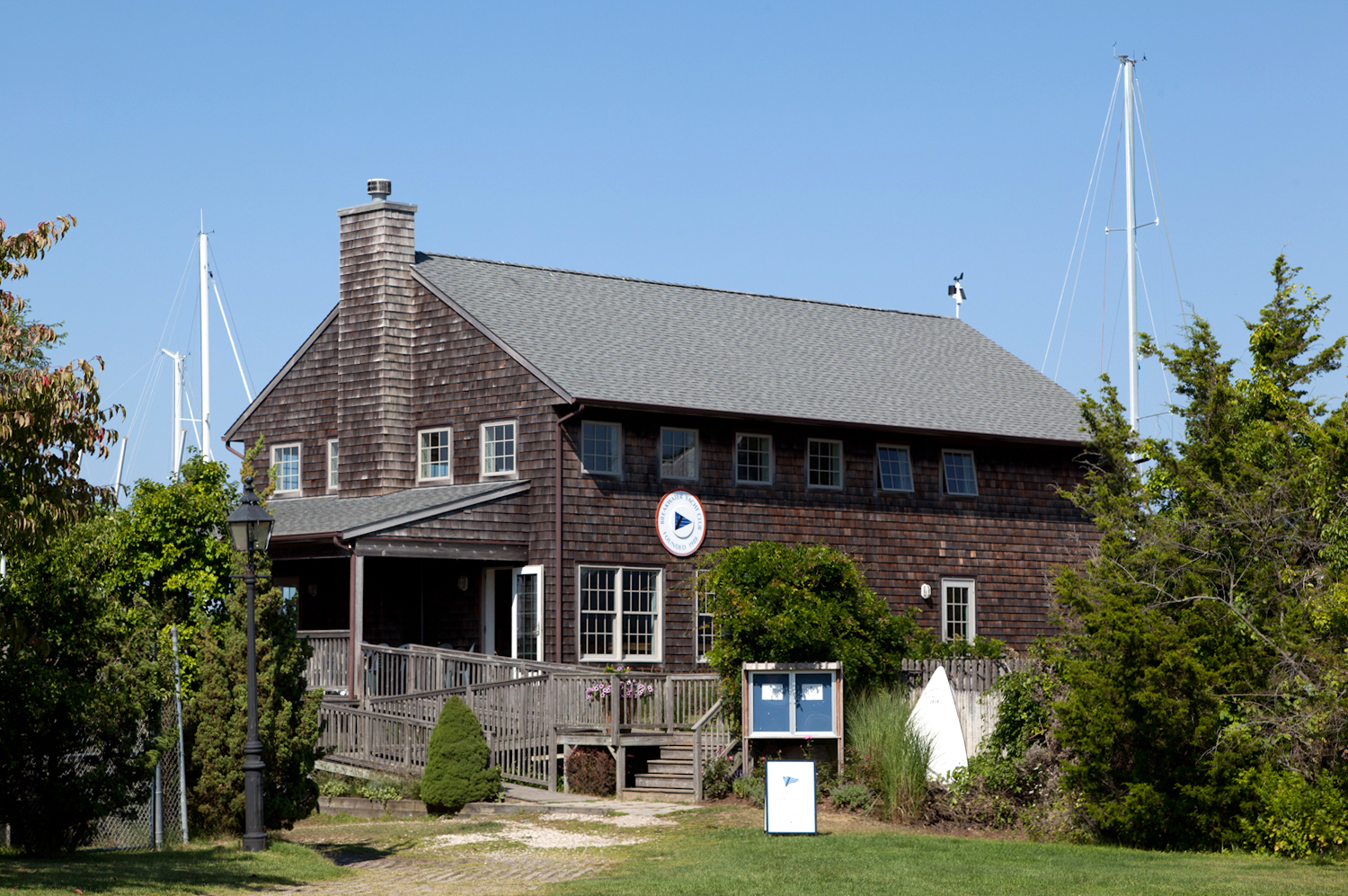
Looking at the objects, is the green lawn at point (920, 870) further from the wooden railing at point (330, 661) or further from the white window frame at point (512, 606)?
the wooden railing at point (330, 661)

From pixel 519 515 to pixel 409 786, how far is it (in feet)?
19.1

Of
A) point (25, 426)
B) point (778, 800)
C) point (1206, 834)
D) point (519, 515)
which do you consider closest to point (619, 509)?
point (519, 515)

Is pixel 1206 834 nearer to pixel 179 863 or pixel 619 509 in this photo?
pixel 179 863

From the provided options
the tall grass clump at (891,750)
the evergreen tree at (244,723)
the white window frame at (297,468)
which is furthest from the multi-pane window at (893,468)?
the evergreen tree at (244,723)

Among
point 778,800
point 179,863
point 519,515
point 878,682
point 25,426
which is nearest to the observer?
point 25,426

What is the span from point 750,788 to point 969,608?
1174 centimetres

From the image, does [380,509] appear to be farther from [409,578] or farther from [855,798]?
[855,798]

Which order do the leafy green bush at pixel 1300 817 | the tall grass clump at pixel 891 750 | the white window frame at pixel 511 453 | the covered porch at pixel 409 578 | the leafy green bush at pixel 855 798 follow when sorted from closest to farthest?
the leafy green bush at pixel 1300 817 < the tall grass clump at pixel 891 750 < the leafy green bush at pixel 855 798 < the covered porch at pixel 409 578 < the white window frame at pixel 511 453

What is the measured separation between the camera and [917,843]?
1611 cm

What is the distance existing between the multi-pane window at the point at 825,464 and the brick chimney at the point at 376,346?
7222mm

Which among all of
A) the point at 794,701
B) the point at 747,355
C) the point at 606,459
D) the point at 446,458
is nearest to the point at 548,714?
the point at 794,701

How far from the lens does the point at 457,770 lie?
20.2m

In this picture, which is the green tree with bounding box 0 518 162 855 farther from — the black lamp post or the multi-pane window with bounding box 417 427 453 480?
the multi-pane window with bounding box 417 427 453 480

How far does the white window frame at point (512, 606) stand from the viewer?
25.5 meters
